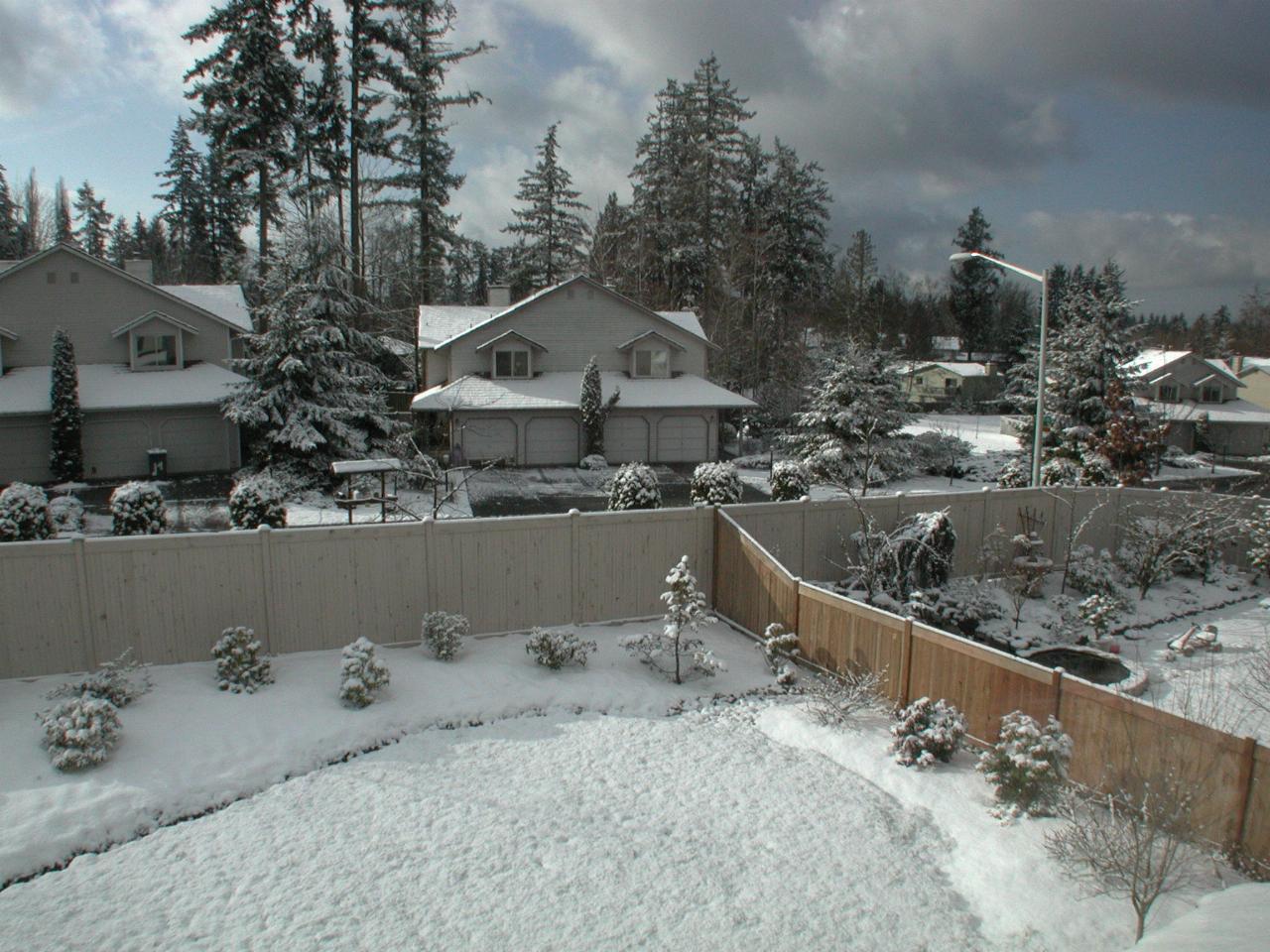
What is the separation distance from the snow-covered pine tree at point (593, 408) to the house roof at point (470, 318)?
374 centimetres

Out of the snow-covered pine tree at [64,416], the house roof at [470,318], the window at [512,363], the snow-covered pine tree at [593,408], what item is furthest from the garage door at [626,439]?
the snow-covered pine tree at [64,416]

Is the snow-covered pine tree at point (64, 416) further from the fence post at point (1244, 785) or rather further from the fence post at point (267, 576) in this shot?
the fence post at point (1244, 785)

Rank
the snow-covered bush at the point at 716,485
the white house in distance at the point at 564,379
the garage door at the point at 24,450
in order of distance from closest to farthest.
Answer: the snow-covered bush at the point at 716,485 → the garage door at the point at 24,450 → the white house in distance at the point at 564,379

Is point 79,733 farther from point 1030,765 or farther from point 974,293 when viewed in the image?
point 974,293

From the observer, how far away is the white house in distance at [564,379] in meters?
31.5

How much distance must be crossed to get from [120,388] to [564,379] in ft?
51.3

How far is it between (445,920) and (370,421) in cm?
2153

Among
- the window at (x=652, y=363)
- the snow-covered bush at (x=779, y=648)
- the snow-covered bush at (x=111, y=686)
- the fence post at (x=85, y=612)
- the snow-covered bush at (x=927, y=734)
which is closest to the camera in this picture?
the snow-covered bush at (x=927, y=734)

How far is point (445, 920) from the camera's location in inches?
244

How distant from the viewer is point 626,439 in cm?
3316

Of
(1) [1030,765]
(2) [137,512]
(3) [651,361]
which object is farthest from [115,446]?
(1) [1030,765]

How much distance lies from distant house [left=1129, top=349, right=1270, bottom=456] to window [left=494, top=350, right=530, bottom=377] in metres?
36.0

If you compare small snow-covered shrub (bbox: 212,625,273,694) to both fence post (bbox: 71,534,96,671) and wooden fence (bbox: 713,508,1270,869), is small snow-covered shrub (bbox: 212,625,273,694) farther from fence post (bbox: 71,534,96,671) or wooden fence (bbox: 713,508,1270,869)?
wooden fence (bbox: 713,508,1270,869)

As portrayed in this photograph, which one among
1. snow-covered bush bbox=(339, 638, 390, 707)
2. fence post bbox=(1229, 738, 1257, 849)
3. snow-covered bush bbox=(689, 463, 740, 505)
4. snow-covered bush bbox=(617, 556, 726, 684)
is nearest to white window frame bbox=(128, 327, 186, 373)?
snow-covered bush bbox=(689, 463, 740, 505)
